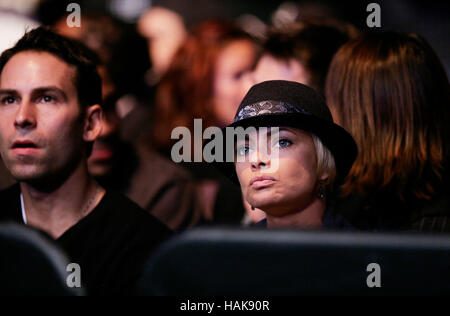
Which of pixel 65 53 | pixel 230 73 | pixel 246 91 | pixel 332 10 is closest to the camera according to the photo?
pixel 65 53

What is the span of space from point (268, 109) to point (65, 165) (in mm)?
644

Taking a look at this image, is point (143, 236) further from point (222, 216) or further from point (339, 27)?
point (339, 27)

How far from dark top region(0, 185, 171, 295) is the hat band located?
18.7 inches

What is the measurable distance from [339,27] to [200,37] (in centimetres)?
123

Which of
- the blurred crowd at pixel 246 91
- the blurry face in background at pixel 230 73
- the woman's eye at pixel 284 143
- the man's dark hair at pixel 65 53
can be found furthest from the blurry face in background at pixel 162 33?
the woman's eye at pixel 284 143

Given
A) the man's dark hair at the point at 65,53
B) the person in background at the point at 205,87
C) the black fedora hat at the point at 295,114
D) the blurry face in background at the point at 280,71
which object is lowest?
the black fedora hat at the point at 295,114

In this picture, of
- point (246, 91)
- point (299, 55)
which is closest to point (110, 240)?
point (246, 91)

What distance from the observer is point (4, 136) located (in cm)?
203

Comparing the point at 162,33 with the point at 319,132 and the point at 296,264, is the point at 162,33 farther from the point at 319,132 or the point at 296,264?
the point at 296,264

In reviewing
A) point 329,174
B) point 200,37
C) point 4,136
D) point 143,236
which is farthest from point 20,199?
point 200,37

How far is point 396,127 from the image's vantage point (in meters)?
2.35

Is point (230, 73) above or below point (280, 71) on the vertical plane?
above

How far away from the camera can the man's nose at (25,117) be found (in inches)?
77.9

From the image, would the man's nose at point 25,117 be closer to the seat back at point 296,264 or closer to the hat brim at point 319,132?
the hat brim at point 319,132
